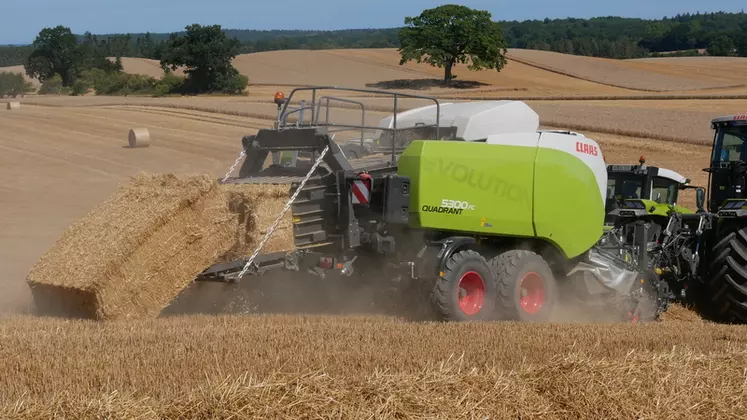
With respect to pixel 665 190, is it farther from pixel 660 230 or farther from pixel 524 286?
pixel 524 286

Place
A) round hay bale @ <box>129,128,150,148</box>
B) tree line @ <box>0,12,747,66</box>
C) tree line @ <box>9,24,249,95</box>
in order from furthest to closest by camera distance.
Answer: tree line @ <box>0,12,747,66</box>
tree line @ <box>9,24,249,95</box>
round hay bale @ <box>129,128,150,148</box>

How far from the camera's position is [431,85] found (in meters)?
58.0

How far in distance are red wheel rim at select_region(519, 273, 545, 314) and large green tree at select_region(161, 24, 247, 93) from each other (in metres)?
48.4

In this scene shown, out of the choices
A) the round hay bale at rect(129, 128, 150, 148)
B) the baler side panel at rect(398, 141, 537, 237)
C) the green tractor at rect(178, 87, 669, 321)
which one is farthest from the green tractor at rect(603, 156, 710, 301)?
the round hay bale at rect(129, 128, 150, 148)

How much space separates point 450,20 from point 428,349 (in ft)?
181

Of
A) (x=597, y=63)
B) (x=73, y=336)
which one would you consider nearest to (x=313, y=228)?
(x=73, y=336)

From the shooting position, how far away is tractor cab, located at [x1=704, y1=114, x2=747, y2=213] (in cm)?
1100

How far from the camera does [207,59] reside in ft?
190

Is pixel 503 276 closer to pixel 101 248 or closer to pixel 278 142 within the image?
pixel 278 142

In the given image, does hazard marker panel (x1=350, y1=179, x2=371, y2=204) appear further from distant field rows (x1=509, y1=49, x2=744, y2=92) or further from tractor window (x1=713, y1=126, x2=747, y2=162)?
distant field rows (x1=509, y1=49, x2=744, y2=92)

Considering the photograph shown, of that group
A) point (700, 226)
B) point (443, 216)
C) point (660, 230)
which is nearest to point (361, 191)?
point (443, 216)

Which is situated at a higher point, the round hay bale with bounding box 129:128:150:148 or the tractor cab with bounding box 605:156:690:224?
the tractor cab with bounding box 605:156:690:224

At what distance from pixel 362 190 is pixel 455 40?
52846 millimetres

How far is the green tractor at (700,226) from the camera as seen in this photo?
10180 mm
